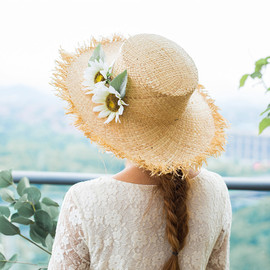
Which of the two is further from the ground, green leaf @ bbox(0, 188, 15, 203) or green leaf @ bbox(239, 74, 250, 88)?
green leaf @ bbox(239, 74, 250, 88)

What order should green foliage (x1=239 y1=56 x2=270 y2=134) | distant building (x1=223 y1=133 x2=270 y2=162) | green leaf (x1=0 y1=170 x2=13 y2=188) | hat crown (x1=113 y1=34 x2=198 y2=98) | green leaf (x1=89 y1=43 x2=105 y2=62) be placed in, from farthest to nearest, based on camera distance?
distant building (x1=223 y1=133 x2=270 y2=162)
green leaf (x1=0 y1=170 x2=13 y2=188)
green foliage (x1=239 y1=56 x2=270 y2=134)
green leaf (x1=89 y1=43 x2=105 y2=62)
hat crown (x1=113 y1=34 x2=198 y2=98)

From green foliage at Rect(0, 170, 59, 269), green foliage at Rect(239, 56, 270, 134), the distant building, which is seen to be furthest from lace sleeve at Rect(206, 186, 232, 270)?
the distant building

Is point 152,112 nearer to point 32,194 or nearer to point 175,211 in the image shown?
point 175,211

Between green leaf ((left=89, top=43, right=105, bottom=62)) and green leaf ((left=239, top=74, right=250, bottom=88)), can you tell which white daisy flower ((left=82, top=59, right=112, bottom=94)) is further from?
green leaf ((left=239, top=74, right=250, bottom=88))

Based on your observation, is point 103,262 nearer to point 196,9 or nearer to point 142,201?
point 142,201

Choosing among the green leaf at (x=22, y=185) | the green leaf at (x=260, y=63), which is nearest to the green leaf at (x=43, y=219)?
the green leaf at (x=22, y=185)

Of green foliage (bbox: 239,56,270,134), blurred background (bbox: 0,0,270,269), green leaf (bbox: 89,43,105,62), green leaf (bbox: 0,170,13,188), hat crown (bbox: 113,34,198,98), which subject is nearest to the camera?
hat crown (bbox: 113,34,198,98)

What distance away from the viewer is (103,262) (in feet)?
2.46

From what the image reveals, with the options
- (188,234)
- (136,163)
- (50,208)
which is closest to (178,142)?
(136,163)

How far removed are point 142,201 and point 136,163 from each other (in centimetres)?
10

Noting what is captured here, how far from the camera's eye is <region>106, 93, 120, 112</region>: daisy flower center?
742 mm

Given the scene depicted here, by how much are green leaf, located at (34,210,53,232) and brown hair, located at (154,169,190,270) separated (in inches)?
20.8

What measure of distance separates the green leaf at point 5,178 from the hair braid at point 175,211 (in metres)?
0.71

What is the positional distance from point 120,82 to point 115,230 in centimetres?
35
